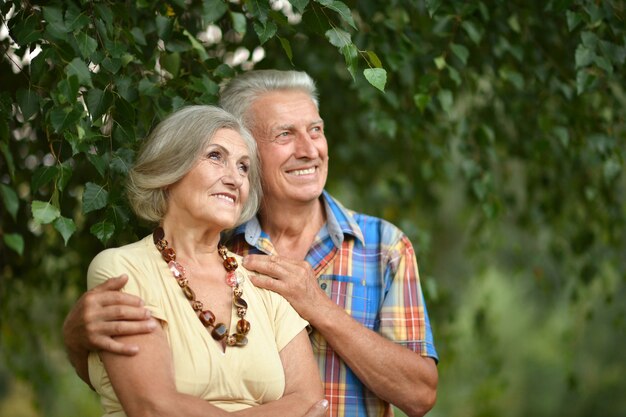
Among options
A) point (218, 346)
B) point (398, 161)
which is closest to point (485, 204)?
point (398, 161)

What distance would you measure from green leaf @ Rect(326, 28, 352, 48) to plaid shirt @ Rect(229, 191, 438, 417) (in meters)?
0.66

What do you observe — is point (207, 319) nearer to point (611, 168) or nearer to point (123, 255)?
point (123, 255)

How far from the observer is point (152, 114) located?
2.68 metres

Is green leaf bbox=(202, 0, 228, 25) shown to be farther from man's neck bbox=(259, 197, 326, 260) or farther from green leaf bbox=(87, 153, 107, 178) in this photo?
man's neck bbox=(259, 197, 326, 260)

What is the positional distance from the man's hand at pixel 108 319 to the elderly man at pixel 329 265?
29cm

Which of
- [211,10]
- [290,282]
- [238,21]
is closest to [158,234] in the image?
[290,282]

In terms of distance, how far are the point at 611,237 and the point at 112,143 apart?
2.62m

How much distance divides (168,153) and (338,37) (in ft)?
1.66

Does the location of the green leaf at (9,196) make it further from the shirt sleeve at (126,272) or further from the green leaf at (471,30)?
the green leaf at (471,30)

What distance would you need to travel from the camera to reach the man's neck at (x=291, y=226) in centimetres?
274

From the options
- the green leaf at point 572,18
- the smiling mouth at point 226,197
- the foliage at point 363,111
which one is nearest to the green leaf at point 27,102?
the foliage at point 363,111

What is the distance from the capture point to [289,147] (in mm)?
2709

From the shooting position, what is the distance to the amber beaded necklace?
2156 millimetres

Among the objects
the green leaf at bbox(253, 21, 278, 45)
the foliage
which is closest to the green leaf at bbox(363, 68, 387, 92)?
the foliage
